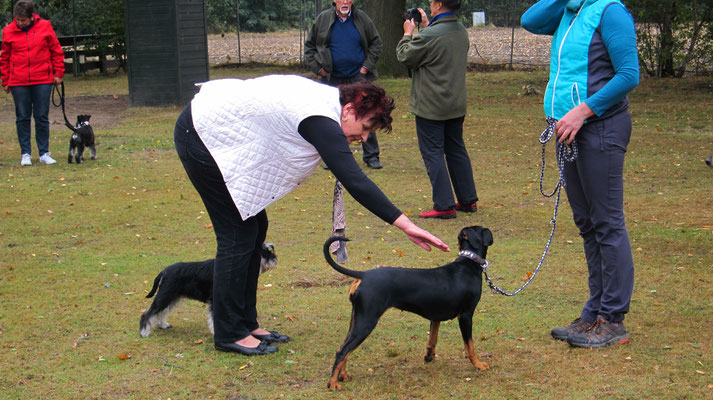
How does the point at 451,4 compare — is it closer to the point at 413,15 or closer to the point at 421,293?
the point at 413,15

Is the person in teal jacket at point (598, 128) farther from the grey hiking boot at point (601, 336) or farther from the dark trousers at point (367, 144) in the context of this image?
the dark trousers at point (367, 144)

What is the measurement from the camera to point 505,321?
485 centimetres

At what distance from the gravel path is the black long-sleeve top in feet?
68.6

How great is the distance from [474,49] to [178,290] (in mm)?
25868

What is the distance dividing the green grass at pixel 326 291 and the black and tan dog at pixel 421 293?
0.23 metres

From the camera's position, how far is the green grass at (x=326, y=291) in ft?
13.2

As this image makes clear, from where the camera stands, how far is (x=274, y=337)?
4.59 m

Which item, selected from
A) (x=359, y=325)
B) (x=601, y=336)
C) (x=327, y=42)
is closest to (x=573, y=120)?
(x=601, y=336)

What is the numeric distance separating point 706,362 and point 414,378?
5.24ft

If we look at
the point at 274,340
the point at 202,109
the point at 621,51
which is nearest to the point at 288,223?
the point at 274,340

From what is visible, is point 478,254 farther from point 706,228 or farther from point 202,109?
point 706,228

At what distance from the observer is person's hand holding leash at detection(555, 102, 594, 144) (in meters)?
4.09

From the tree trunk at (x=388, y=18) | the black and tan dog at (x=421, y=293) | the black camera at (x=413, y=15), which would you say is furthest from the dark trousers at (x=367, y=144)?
the tree trunk at (x=388, y=18)

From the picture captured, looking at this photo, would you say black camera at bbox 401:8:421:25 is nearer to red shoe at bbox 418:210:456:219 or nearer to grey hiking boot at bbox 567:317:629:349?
red shoe at bbox 418:210:456:219
